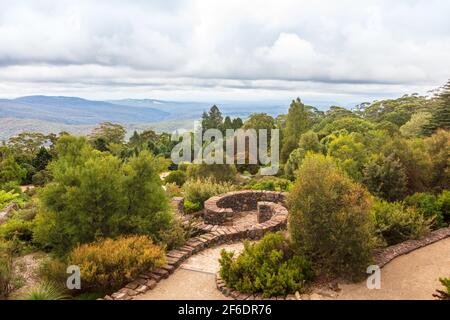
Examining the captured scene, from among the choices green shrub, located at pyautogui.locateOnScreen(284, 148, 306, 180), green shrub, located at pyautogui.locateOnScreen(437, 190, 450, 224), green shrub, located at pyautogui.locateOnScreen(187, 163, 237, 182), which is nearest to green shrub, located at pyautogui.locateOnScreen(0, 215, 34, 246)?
green shrub, located at pyautogui.locateOnScreen(187, 163, 237, 182)

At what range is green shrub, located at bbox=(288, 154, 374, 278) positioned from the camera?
6996mm

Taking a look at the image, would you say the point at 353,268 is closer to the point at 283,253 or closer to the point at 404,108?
the point at 283,253

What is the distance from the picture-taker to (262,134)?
94.3ft

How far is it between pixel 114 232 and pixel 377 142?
31.9 ft

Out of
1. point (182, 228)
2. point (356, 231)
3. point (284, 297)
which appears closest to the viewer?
point (284, 297)

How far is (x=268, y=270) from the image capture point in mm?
6902

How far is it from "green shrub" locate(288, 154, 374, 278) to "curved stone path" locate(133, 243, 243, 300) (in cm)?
201

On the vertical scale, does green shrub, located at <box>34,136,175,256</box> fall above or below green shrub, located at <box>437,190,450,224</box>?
above

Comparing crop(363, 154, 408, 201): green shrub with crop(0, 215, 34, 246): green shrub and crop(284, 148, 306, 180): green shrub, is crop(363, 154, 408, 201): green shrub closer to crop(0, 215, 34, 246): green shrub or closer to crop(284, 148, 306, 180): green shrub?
crop(284, 148, 306, 180): green shrub

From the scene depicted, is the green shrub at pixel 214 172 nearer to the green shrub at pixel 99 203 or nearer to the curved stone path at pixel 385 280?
the green shrub at pixel 99 203

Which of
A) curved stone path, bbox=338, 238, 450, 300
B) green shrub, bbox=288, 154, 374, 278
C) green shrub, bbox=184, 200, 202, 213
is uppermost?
green shrub, bbox=288, 154, 374, 278

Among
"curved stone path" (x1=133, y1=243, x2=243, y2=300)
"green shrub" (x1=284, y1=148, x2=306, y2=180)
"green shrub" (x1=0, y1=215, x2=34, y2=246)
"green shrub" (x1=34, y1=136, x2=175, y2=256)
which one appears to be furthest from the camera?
"green shrub" (x1=284, y1=148, x2=306, y2=180)
